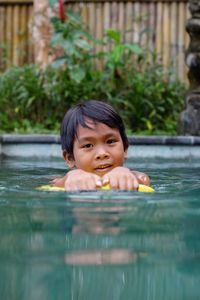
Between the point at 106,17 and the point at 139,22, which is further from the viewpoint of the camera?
the point at 106,17

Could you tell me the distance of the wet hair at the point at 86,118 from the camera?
3.58 metres

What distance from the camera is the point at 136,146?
254 inches

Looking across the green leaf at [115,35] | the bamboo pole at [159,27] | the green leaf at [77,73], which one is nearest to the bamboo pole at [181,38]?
the bamboo pole at [159,27]

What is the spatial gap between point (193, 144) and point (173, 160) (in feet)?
0.97

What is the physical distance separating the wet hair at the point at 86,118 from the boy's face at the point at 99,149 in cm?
3

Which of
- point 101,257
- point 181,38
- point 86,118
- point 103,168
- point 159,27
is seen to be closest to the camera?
point 101,257

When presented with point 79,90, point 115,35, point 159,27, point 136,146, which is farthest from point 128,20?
point 136,146

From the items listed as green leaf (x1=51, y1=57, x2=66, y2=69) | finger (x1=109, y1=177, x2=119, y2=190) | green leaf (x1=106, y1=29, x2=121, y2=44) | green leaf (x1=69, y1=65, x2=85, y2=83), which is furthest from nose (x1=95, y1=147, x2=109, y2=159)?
green leaf (x1=106, y1=29, x2=121, y2=44)

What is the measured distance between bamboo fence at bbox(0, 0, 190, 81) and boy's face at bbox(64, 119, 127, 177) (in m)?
6.94

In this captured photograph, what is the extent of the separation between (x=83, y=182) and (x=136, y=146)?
3240mm

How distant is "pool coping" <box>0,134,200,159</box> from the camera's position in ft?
21.0

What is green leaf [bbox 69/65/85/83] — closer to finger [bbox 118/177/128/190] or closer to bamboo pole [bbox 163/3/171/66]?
bamboo pole [bbox 163/3/171/66]

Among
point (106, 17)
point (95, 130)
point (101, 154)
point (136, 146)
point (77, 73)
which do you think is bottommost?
point (136, 146)

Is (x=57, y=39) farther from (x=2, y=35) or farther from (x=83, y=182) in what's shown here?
(x=83, y=182)
